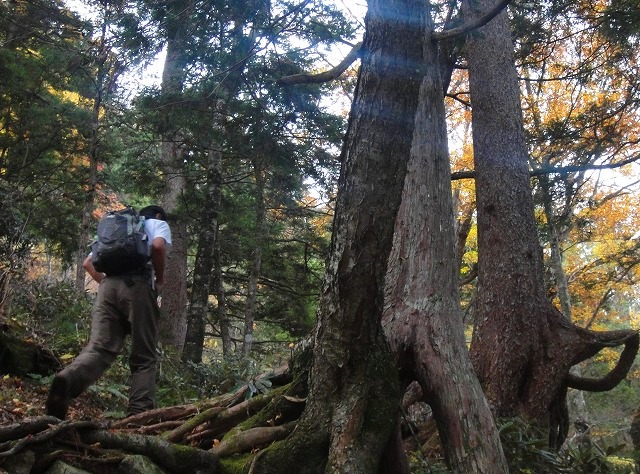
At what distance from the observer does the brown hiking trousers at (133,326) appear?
14.5ft

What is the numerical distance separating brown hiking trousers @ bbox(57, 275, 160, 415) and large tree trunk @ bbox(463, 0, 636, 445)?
395 cm

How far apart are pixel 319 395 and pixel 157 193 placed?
9.95 meters

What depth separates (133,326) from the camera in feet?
14.7

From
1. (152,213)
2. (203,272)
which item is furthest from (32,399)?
(203,272)

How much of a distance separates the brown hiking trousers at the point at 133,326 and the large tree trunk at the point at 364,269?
1594mm

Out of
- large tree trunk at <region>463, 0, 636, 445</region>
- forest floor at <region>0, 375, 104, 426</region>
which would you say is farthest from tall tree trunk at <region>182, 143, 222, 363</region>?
large tree trunk at <region>463, 0, 636, 445</region>

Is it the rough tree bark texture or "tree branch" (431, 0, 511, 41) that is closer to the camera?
"tree branch" (431, 0, 511, 41)

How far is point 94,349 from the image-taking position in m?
4.31

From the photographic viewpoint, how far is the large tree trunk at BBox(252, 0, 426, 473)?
3.11 metres

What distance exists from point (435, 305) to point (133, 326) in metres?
2.56

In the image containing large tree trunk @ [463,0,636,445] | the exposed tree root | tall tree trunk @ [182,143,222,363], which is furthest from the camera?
tall tree trunk @ [182,143,222,363]

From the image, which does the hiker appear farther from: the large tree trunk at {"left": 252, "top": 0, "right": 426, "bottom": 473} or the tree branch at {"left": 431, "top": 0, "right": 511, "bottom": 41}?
the tree branch at {"left": 431, "top": 0, "right": 511, "bottom": 41}

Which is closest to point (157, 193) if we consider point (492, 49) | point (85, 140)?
point (85, 140)

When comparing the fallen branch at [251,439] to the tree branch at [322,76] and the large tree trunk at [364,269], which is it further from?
the tree branch at [322,76]
